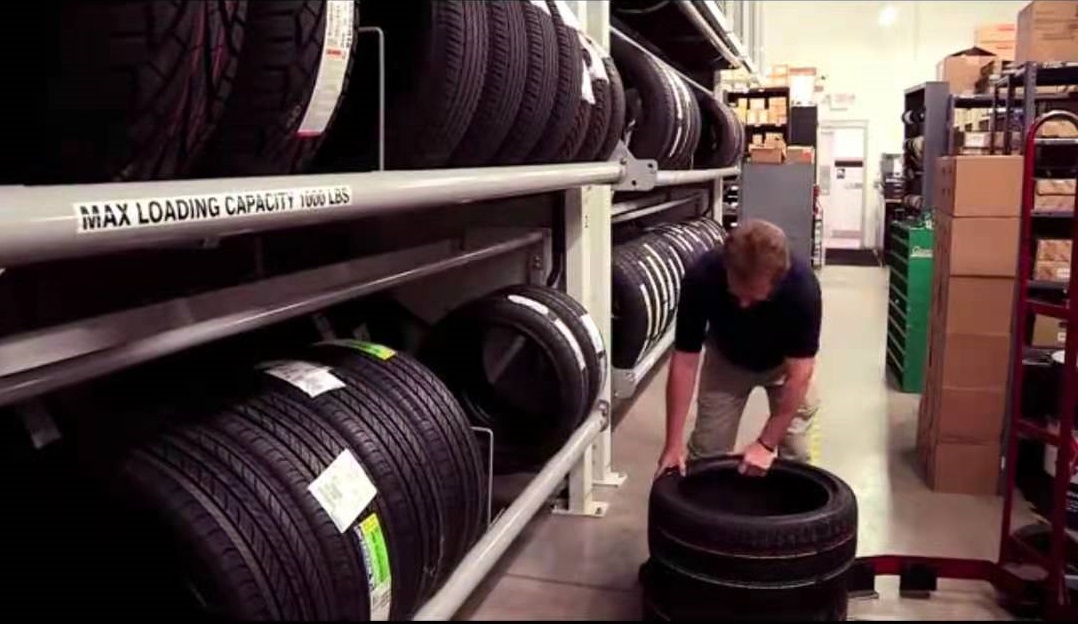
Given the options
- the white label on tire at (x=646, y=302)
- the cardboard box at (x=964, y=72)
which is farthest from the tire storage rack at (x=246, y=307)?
the cardboard box at (x=964, y=72)

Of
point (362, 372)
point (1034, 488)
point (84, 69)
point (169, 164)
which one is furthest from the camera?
point (1034, 488)

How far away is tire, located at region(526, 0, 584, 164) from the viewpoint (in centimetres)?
282

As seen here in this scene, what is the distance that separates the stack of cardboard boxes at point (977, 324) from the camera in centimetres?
396

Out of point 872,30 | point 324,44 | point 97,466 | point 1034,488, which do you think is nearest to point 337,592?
point 97,466

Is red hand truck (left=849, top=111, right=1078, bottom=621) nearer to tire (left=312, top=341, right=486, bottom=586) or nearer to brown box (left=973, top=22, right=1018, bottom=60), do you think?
tire (left=312, top=341, right=486, bottom=586)

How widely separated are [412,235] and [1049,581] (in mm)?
2331

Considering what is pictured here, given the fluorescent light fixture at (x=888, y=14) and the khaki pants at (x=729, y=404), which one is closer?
the khaki pants at (x=729, y=404)

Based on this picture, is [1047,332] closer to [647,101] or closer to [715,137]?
[647,101]

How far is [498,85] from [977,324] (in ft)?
8.23

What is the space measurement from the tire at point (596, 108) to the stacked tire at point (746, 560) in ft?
4.14

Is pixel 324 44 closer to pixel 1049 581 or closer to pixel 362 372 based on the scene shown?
pixel 362 372

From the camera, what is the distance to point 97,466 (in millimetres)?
1521

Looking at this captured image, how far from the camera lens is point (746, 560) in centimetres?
239

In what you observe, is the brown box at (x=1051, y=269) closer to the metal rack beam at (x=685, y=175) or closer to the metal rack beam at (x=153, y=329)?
the metal rack beam at (x=685, y=175)
